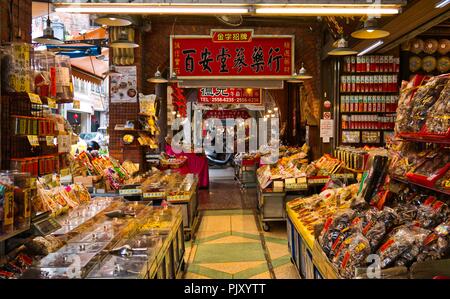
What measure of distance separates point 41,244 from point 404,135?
116 inches

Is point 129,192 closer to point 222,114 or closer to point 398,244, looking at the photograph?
point 398,244

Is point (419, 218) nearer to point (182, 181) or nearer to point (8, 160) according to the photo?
point (8, 160)

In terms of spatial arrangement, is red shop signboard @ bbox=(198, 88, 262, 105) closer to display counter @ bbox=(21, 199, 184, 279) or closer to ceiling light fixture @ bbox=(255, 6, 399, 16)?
display counter @ bbox=(21, 199, 184, 279)

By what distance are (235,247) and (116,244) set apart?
3131 millimetres

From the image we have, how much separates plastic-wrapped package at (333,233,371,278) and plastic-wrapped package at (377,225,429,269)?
10 cm

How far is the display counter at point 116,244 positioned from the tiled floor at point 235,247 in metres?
0.66

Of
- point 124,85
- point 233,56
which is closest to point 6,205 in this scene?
point 124,85

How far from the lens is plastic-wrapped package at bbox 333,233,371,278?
252cm

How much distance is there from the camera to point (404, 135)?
3.41 metres

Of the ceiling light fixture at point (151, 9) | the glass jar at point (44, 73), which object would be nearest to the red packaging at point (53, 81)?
the glass jar at point (44, 73)

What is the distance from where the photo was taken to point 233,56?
351 inches

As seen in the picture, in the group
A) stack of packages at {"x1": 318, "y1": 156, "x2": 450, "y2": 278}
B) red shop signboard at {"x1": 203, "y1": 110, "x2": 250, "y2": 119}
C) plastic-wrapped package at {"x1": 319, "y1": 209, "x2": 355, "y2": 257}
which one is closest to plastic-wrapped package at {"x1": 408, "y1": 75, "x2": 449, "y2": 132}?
Result: stack of packages at {"x1": 318, "y1": 156, "x2": 450, "y2": 278}

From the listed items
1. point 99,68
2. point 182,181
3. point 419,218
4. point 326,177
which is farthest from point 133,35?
point 419,218

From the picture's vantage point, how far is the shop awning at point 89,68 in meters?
9.46
